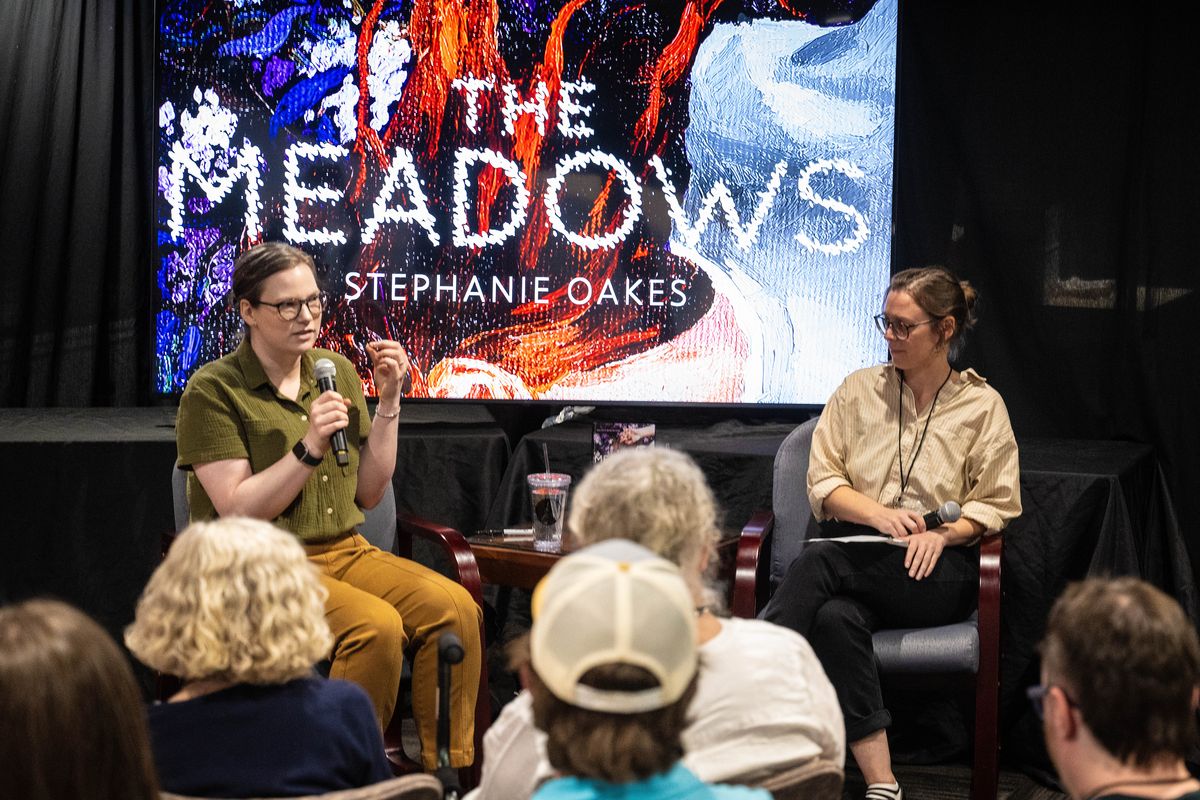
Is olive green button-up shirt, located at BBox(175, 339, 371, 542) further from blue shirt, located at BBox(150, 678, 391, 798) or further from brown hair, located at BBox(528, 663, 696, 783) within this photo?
brown hair, located at BBox(528, 663, 696, 783)

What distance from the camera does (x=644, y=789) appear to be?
4.58 ft

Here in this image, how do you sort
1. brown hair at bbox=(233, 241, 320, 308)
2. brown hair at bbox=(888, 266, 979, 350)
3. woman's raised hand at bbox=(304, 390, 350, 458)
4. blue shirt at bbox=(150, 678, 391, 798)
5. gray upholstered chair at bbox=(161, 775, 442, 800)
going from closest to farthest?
1. gray upholstered chair at bbox=(161, 775, 442, 800)
2. blue shirt at bbox=(150, 678, 391, 798)
3. woman's raised hand at bbox=(304, 390, 350, 458)
4. brown hair at bbox=(233, 241, 320, 308)
5. brown hair at bbox=(888, 266, 979, 350)

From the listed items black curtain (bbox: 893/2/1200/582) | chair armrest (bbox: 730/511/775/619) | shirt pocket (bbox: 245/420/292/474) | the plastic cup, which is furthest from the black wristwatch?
black curtain (bbox: 893/2/1200/582)

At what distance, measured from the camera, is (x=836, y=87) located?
14.7 ft

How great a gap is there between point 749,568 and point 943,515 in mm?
501

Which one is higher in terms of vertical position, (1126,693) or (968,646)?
(1126,693)

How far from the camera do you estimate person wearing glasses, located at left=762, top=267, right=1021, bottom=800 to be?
129 inches

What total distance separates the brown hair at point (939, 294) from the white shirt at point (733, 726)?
1891 mm

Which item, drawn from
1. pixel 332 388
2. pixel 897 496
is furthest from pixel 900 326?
pixel 332 388

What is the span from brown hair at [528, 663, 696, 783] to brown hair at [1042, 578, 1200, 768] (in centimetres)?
46

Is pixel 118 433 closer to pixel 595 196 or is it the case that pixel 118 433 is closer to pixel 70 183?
pixel 70 183

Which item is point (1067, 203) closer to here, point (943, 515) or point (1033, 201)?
point (1033, 201)

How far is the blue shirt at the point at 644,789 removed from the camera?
54.7 inches

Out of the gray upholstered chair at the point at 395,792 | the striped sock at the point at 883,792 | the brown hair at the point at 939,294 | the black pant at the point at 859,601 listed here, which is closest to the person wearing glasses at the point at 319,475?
the black pant at the point at 859,601
